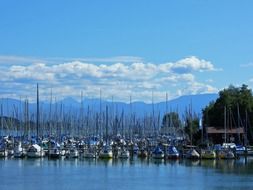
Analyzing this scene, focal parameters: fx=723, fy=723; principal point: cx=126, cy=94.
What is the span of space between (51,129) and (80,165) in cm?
3293

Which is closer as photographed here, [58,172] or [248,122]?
[58,172]

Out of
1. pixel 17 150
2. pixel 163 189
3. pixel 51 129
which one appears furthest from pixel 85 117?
pixel 163 189

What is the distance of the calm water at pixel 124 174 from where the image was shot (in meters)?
72.6

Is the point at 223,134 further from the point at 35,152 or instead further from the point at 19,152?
the point at 19,152

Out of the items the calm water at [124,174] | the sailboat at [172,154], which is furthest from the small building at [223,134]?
the calm water at [124,174]

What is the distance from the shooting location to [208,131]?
13112 cm

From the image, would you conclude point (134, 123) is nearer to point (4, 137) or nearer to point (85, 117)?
point (85, 117)

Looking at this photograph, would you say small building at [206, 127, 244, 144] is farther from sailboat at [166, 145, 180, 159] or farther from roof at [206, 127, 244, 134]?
sailboat at [166, 145, 180, 159]

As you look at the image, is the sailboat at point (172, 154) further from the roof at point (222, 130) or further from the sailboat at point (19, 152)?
the sailboat at point (19, 152)

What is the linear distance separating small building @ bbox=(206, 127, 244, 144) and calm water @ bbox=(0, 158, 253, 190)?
19.6 m

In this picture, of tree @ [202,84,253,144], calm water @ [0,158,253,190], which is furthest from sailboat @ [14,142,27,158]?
tree @ [202,84,253,144]

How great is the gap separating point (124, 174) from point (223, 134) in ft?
166

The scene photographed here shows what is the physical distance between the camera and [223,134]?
13288cm

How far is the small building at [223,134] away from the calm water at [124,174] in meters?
19.6
